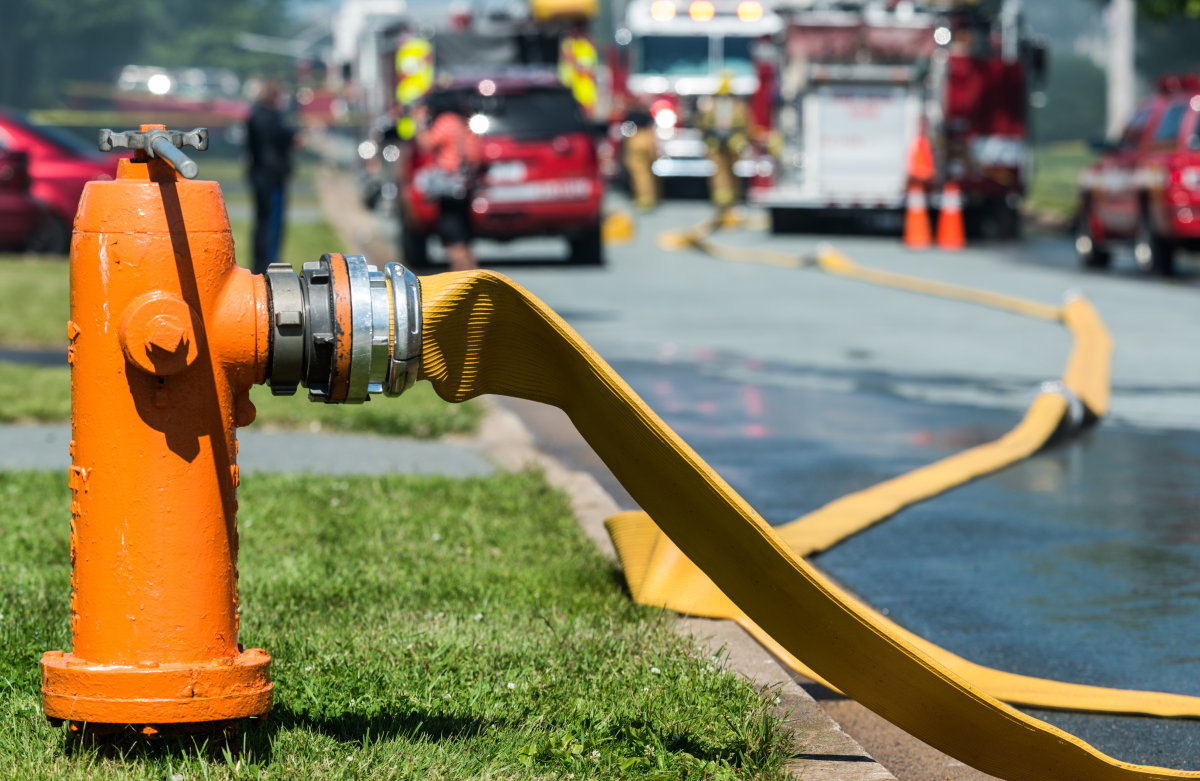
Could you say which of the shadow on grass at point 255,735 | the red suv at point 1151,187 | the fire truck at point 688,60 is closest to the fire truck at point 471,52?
the fire truck at point 688,60

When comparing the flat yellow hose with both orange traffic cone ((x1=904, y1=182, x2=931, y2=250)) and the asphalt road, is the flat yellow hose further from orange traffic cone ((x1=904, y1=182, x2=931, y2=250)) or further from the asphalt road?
orange traffic cone ((x1=904, y1=182, x2=931, y2=250))

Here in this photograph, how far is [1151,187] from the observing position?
18156 millimetres

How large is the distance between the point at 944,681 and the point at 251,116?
13.9m

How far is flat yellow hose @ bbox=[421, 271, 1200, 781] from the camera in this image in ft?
11.3

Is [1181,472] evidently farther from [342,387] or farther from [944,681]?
[342,387]

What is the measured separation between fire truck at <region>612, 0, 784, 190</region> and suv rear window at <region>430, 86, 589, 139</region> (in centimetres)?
1341

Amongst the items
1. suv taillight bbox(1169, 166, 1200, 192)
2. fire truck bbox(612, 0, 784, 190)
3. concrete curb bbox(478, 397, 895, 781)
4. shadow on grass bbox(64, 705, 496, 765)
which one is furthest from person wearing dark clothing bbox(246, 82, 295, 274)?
fire truck bbox(612, 0, 784, 190)

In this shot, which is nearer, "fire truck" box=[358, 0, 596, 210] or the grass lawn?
Answer: the grass lawn

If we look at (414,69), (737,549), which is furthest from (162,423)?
(414,69)

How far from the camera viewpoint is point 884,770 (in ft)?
12.0

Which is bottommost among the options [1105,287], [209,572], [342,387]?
[1105,287]

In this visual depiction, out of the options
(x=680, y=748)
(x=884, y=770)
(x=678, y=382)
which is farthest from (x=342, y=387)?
(x=678, y=382)

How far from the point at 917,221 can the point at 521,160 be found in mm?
6531

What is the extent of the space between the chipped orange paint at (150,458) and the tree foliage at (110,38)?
7387cm
